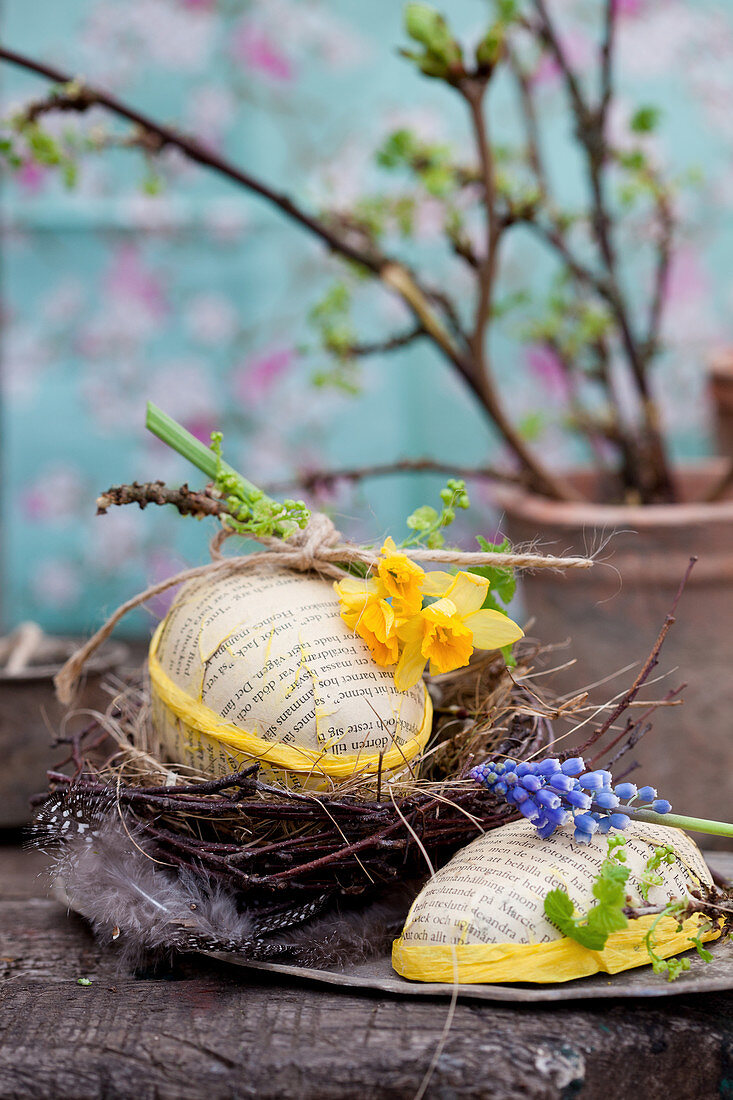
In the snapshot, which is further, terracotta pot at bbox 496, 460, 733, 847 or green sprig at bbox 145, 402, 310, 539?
→ terracotta pot at bbox 496, 460, 733, 847

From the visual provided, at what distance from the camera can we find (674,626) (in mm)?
1134

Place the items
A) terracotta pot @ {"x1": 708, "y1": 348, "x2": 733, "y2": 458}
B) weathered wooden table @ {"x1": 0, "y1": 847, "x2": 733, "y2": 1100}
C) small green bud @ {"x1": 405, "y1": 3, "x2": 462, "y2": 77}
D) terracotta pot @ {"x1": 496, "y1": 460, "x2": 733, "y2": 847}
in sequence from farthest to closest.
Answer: terracotta pot @ {"x1": 708, "y1": 348, "x2": 733, "y2": 458}, terracotta pot @ {"x1": 496, "y1": 460, "x2": 733, "y2": 847}, small green bud @ {"x1": 405, "y1": 3, "x2": 462, "y2": 77}, weathered wooden table @ {"x1": 0, "y1": 847, "x2": 733, "y2": 1100}

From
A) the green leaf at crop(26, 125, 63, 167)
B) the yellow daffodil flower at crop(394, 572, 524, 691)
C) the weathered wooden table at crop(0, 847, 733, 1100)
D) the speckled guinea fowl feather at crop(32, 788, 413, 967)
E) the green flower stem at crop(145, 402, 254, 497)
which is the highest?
the green leaf at crop(26, 125, 63, 167)

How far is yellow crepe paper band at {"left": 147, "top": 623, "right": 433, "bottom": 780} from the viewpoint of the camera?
61 centimetres

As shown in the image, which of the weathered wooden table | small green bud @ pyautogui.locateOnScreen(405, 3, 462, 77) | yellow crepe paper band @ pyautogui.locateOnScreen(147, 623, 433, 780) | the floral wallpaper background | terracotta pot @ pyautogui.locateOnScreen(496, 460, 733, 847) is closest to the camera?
the weathered wooden table

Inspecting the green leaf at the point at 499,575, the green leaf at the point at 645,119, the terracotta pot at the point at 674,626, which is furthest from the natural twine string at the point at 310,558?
the green leaf at the point at 645,119

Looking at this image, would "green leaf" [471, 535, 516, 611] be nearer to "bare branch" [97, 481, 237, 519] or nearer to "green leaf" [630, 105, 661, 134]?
"bare branch" [97, 481, 237, 519]

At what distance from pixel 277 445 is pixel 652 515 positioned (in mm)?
1347

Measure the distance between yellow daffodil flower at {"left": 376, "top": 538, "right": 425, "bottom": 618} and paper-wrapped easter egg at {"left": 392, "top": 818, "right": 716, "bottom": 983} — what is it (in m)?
0.16

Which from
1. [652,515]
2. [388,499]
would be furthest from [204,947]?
[388,499]

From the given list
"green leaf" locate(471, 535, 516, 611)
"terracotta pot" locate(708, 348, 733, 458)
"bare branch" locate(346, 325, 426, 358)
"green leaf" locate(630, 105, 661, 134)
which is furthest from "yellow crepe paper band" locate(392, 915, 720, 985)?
"terracotta pot" locate(708, 348, 733, 458)

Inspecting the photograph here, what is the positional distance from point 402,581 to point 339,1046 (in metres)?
0.27

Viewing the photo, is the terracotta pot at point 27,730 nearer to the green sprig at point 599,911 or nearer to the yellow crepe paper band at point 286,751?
the yellow crepe paper band at point 286,751

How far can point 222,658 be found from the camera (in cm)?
65
